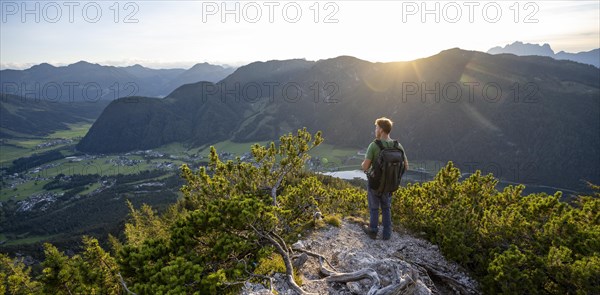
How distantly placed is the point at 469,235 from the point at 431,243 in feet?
4.75

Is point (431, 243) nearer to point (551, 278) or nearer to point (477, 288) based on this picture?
point (477, 288)

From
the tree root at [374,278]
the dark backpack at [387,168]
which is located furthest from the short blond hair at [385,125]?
the tree root at [374,278]

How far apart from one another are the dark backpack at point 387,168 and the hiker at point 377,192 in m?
0.11

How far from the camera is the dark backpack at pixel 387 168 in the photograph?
9.39 meters

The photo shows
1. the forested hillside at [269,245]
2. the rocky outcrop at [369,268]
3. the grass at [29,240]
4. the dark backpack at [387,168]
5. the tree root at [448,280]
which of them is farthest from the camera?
the grass at [29,240]

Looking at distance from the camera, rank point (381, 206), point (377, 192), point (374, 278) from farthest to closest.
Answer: point (381, 206) < point (377, 192) < point (374, 278)

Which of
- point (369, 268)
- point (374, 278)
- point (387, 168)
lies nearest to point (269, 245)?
point (369, 268)

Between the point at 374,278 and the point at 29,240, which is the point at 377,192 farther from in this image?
the point at 29,240

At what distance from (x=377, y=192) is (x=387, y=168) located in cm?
114

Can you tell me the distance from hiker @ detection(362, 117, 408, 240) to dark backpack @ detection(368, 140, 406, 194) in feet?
0.38

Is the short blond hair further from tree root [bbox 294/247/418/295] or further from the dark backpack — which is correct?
tree root [bbox 294/247/418/295]

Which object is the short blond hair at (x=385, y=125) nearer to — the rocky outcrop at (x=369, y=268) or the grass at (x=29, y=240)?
the rocky outcrop at (x=369, y=268)

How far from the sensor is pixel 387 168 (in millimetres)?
9531

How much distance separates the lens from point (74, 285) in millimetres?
7180
